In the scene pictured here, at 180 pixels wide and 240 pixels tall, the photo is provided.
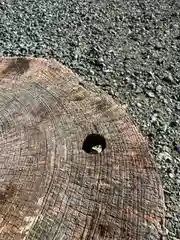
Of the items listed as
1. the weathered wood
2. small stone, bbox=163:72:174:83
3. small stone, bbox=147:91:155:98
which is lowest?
small stone, bbox=147:91:155:98

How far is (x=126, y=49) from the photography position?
2670 millimetres

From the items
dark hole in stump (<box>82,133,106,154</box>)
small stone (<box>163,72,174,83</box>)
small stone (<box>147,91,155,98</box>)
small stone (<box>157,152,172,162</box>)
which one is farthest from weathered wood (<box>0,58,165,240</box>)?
small stone (<box>163,72,174,83</box>)

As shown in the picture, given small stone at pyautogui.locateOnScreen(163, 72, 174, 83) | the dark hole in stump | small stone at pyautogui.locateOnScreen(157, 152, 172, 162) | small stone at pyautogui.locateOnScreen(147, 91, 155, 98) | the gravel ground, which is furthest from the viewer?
small stone at pyautogui.locateOnScreen(163, 72, 174, 83)

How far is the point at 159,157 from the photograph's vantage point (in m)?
2.04

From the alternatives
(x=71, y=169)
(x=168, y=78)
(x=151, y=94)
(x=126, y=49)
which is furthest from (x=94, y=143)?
(x=126, y=49)

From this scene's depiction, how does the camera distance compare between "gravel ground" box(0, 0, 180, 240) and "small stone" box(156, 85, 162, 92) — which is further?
"small stone" box(156, 85, 162, 92)

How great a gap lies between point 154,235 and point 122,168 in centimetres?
27

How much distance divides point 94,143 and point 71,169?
16 cm

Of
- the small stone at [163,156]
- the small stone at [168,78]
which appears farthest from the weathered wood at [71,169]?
the small stone at [168,78]

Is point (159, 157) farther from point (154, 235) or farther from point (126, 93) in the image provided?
point (154, 235)

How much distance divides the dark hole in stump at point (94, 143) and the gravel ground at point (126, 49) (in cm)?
40

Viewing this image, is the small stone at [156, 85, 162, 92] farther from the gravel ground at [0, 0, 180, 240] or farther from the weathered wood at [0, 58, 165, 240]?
the weathered wood at [0, 58, 165, 240]

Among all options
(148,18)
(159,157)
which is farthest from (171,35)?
(159,157)

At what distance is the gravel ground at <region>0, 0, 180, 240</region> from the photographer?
2133 mm
